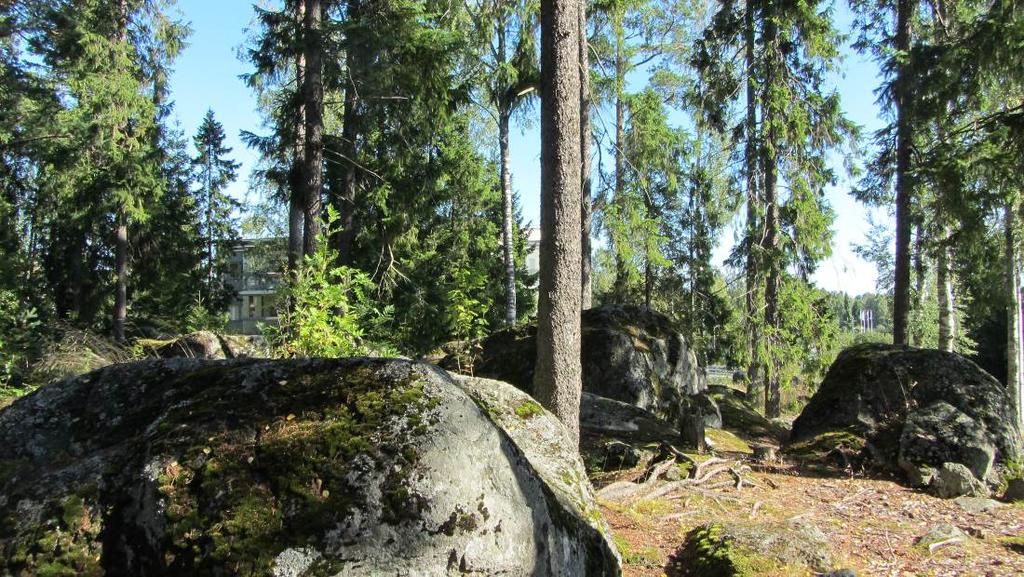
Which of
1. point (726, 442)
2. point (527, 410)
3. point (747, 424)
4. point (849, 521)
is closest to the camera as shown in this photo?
point (527, 410)

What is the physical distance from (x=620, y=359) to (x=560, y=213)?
197 inches

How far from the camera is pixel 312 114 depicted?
40.9ft

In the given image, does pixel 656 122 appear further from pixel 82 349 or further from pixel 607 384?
pixel 82 349

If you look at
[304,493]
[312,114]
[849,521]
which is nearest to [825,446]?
[849,521]

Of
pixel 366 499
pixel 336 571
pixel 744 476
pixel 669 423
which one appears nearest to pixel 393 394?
pixel 366 499

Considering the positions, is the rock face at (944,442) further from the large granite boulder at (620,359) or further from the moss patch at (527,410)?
the moss patch at (527,410)

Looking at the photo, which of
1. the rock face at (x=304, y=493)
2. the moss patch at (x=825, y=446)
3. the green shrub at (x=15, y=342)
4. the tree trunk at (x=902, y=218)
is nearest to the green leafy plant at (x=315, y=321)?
the rock face at (x=304, y=493)

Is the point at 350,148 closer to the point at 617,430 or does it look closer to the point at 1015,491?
the point at 617,430

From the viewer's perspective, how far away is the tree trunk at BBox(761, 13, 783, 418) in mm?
13273

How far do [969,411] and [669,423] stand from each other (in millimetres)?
3830

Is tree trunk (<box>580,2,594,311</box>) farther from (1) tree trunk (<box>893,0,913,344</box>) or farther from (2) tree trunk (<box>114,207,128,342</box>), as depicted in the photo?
(2) tree trunk (<box>114,207,128,342</box>)

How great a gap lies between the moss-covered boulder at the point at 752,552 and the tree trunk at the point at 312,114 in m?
8.97

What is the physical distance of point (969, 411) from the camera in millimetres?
8180

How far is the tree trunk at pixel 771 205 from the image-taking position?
13.3 meters
